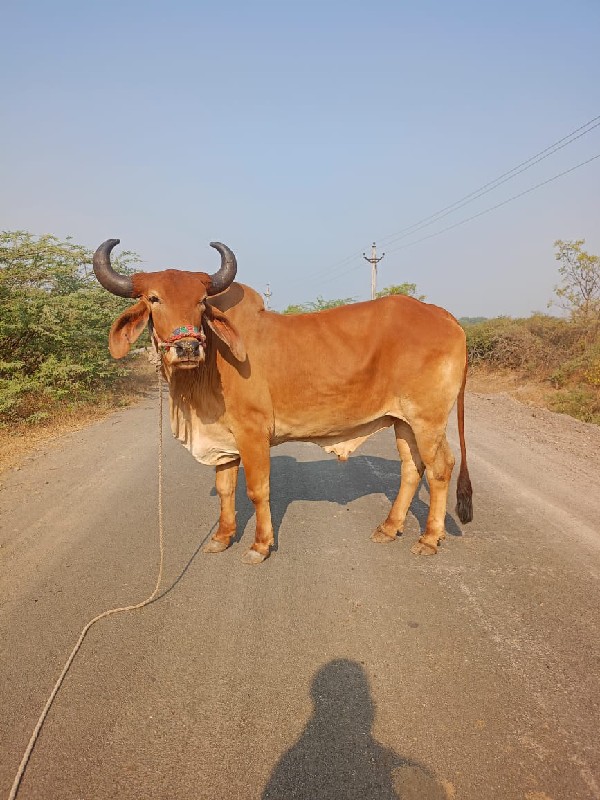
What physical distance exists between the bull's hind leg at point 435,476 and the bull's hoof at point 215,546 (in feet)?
5.14

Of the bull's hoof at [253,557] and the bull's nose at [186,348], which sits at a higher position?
the bull's nose at [186,348]

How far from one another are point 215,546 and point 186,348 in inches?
71.8

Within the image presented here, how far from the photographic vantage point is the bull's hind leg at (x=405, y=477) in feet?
15.9

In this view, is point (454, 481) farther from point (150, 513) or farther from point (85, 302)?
point (85, 302)

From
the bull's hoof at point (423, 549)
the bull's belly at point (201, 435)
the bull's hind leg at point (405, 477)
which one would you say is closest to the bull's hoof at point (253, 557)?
the bull's belly at point (201, 435)

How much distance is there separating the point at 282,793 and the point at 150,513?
3.47m

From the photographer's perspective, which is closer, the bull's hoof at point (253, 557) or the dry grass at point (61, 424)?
the bull's hoof at point (253, 557)

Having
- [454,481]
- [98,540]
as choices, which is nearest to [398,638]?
[98,540]

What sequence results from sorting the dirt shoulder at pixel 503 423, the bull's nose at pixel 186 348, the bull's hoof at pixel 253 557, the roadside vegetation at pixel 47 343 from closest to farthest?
the bull's nose at pixel 186 348
the bull's hoof at pixel 253 557
the dirt shoulder at pixel 503 423
the roadside vegetation at pixel 47 343

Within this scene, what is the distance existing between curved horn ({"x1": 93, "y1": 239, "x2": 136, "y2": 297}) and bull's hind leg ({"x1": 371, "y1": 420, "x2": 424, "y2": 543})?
2.54 m

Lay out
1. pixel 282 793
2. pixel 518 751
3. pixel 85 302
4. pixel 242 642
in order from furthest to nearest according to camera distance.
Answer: pixel 85 302, pixel 242 642, pixel 518 751, pixel 282 793

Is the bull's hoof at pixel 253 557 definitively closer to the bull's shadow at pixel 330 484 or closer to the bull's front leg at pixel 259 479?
the bull's front leg at pixel 259 479

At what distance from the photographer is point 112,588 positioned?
3873 millimetres

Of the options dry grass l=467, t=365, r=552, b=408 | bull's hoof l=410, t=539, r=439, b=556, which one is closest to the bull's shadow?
bull's hoof l=410, t=539, r=439, b=556
